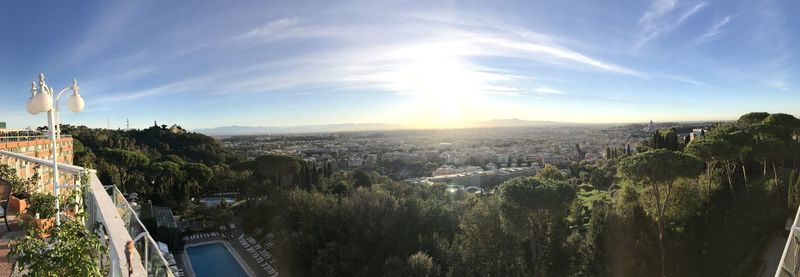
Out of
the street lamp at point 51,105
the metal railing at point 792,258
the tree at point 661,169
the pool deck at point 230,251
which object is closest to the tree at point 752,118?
the tree at point 661,169

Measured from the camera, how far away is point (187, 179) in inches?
1184

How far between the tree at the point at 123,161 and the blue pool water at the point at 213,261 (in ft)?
31.8

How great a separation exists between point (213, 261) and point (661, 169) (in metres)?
17.7

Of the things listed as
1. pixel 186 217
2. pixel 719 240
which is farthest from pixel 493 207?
pixel 186 217

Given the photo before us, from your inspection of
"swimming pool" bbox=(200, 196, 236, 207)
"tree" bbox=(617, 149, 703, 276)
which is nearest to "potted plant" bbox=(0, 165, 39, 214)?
"tree" bbox=(617, 149, 703, 276)

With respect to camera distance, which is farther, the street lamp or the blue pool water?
the blue pool water

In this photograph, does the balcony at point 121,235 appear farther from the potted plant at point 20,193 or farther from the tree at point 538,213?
the tree at point 538,213

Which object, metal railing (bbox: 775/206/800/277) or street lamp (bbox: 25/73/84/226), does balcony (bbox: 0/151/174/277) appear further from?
metal railing (bbox: 775/206/800/277)

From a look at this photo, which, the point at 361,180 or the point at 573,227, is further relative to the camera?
the point at 361,180

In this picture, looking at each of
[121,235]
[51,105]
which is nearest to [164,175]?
[51,105]

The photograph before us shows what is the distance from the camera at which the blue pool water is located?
17.7m

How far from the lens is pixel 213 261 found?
19.3m

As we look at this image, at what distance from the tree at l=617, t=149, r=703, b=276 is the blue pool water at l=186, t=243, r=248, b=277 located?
1454cm

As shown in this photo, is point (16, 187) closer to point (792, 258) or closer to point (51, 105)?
point (51, 105)
